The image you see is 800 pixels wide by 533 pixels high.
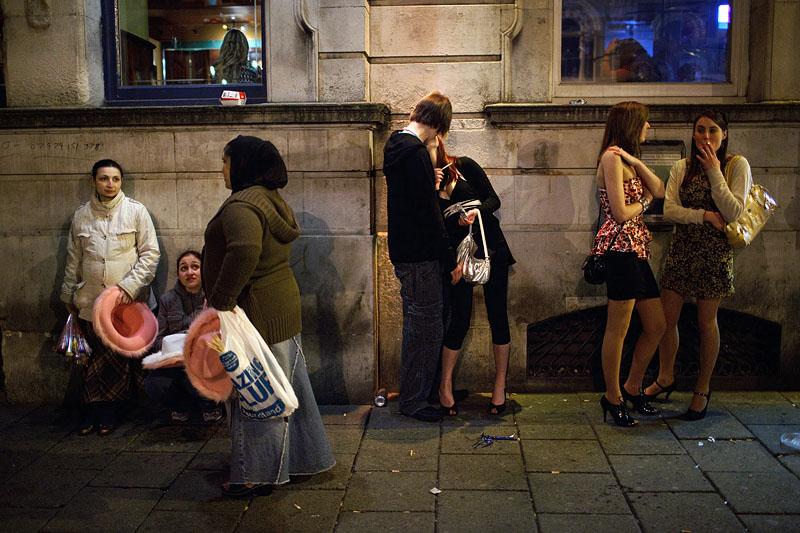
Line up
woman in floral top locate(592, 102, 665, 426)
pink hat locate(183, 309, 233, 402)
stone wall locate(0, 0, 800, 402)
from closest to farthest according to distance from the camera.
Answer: pink hat locate(183, 309, 233, 402)
woman in floral top locate(592, 102, 665, 426)
stone wall locate(0, 0, 800, 402)

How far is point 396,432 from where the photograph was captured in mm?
6000

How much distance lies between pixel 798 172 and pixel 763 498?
3.08 m

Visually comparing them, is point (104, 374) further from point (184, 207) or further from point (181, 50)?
point (181, 50)

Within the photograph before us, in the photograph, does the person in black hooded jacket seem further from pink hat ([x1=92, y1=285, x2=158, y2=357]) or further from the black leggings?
pink hat ([x1=92, y1=285, x2=158, y2=357])

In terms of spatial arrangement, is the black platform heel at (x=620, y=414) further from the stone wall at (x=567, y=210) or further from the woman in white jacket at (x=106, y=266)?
the woman in white jacket at (x=106, y=266)

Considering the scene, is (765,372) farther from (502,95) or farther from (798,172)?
(502,95)

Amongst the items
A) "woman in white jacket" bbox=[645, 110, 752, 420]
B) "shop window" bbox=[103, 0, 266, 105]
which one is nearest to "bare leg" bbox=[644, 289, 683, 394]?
"woman in white jacket" bbox=[645, 110, 752, 420]

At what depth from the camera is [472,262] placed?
600 cm

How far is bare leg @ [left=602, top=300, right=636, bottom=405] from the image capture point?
19.3ft

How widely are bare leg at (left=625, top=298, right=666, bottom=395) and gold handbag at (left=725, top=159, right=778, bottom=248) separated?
675mm

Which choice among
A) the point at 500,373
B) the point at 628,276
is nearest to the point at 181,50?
the point at 500,373

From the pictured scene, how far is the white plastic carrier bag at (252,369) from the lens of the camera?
458 cm

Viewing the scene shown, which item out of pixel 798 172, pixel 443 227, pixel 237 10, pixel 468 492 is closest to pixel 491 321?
pixel 443 227

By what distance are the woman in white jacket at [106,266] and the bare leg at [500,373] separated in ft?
8.78
